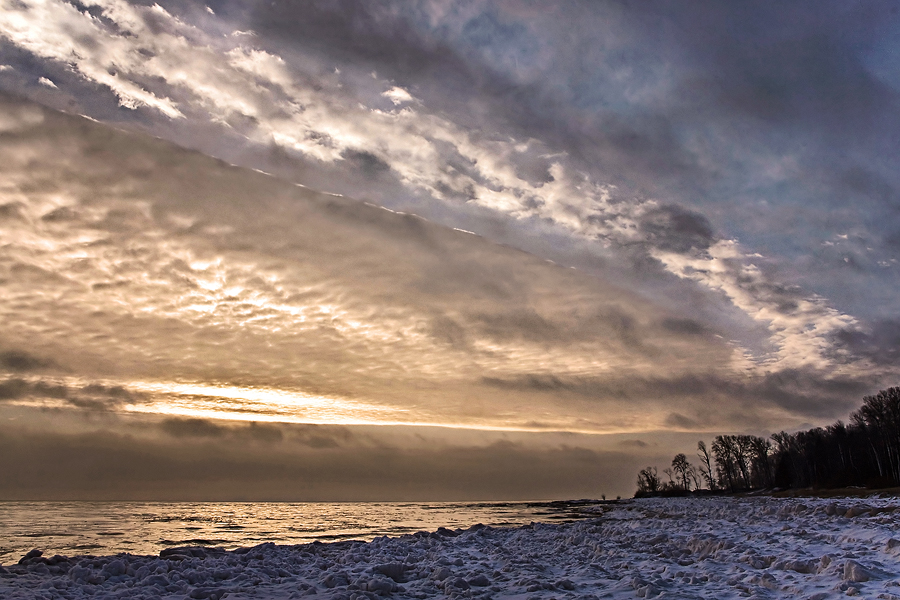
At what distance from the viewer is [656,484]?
152m

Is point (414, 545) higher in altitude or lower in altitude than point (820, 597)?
lower

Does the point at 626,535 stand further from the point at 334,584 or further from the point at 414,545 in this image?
the point at 334,584

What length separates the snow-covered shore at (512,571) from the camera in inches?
401

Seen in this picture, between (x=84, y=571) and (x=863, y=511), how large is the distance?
3024 centimetres

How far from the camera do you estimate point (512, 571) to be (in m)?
12.9

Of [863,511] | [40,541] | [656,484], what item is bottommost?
[656,484]

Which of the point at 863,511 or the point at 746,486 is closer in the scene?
the point at 863,511

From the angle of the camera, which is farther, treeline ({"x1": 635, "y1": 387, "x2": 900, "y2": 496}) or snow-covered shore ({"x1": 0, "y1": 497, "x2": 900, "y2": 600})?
treeline ({"x1": 635, "y1": 387, "x2": 900, "y2": 496})

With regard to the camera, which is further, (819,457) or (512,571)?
(819,457)

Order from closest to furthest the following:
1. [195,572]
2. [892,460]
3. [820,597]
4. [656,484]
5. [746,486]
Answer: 1. [820,597]
2. [195,572]
3. [892,460]
4. [746,486]
5. [656,484]

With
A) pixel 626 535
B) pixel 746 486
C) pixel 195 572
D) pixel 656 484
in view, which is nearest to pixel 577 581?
pixel 195 572

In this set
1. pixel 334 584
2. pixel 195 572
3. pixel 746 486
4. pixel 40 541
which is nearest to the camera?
pixel 334 584

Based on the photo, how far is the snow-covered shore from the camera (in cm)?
1019

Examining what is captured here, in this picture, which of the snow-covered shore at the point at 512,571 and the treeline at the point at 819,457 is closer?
the snow-covered shore at the point at 512,571
